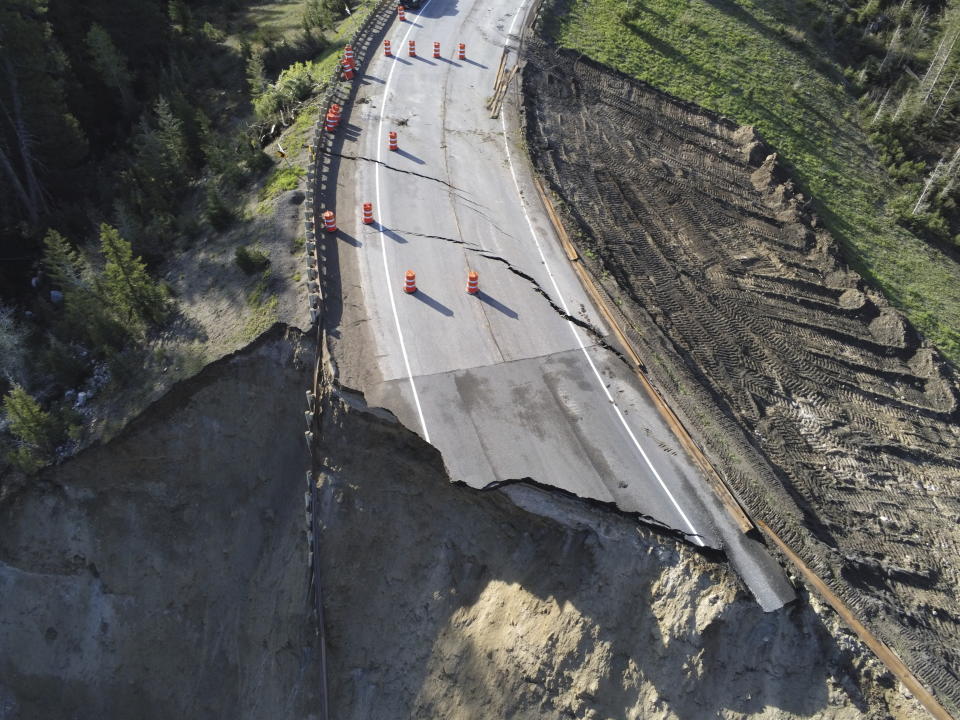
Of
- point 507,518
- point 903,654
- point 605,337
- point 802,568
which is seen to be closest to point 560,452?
point 507,518

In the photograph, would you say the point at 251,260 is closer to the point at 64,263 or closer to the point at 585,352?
the point at 64,263

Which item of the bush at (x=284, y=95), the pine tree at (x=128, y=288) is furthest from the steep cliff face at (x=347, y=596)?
the bush at (x=284, y=95)

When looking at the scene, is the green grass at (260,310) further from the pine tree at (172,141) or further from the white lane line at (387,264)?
the pine tree at (172,141)

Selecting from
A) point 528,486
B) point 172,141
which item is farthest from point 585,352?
point 172,141

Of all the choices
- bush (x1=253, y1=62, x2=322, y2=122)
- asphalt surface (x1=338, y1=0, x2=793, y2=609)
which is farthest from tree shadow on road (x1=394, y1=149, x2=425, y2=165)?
bush (x1=253, y1=62, x2=322, y2=122)

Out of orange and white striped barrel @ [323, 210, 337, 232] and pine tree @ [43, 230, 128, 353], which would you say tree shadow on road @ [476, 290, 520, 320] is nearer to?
orange and white striped barrel @ [323, 210, 337, 232]

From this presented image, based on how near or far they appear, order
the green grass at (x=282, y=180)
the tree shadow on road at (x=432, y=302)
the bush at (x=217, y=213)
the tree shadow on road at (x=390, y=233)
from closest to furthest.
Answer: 1. the tree shadow on road at (x=432, y=302)
2. the tree shadow on road at (x=390, y=233)
3. the bush at (x=217, y=213)
4. the green grass at (x=282, y=180)
